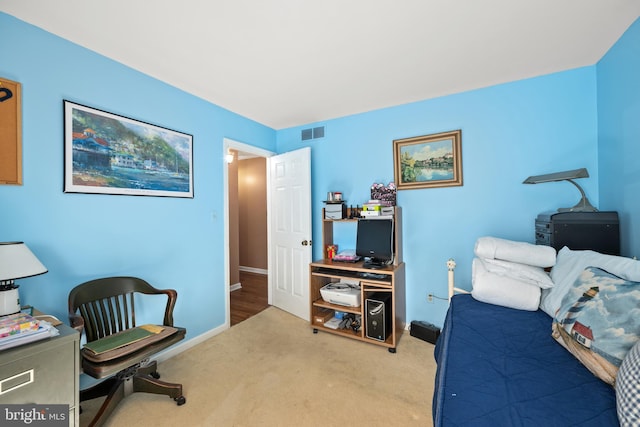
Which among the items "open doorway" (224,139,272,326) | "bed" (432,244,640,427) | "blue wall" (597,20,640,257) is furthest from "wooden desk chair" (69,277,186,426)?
"blue wall" (597,20,640,257)

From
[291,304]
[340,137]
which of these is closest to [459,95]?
[340,137]

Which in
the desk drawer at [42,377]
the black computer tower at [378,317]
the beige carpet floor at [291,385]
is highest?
the desk drawer at [42,377]

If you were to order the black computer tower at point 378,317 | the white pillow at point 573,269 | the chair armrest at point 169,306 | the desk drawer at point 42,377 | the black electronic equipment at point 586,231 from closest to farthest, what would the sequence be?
1. the desk drawer at point 42,377
2. the white pillow at point 573,269
3. the black electronic equipment at point 586,231
4. the chair armrest at point 169,306
5. the black computer tower at point 378,317

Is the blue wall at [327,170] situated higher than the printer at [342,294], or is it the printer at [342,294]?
the blue wall at [327,170]

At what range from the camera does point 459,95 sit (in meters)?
2.67

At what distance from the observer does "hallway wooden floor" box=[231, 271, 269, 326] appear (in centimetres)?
344

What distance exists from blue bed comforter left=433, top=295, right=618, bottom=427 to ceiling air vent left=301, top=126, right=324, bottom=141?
8.97 ft

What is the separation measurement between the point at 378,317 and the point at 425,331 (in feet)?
1.83

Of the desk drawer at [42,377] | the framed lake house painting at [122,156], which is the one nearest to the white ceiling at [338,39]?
the framed lake house painting at [122,156]

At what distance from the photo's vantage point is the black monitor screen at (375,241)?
2757 mm

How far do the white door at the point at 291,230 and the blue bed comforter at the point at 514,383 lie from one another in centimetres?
207

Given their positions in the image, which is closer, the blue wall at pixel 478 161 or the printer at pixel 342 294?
the blue wall at pixel 478 161

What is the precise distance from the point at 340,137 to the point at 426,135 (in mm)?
1046

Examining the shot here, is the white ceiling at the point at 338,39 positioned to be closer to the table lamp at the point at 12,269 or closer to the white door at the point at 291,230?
the white door at the point at 291,230
